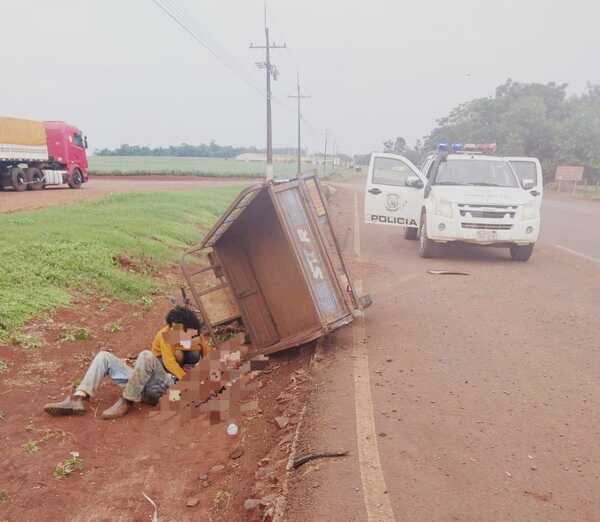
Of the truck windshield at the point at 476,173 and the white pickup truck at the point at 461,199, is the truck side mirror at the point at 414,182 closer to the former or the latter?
the white pickup truck at the point at 461,199

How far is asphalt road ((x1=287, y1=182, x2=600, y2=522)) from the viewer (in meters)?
3.12

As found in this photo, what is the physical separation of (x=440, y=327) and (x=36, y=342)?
4.35 meters

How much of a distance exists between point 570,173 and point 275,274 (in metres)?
33.7

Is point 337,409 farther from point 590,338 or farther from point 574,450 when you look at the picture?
point 590,338

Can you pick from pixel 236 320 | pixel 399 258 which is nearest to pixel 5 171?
pixel 399 258

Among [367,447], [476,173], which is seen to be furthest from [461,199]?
[367,447]

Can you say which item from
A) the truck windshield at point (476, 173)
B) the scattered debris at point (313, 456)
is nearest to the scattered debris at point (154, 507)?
the scattered debris at point (313, 456)

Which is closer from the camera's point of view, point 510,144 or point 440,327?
point 440,327

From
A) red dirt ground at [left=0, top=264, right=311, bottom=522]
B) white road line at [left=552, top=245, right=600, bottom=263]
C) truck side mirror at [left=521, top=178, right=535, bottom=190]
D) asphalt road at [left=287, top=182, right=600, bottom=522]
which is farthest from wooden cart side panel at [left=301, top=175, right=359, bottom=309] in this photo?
white road line at [left=552, top=245, right=600, bottom=263]

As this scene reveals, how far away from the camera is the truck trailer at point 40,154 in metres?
22.0

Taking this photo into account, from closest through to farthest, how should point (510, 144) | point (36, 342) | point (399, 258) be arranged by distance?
point (36, 342)
point (399, 258)
point (510, 144)

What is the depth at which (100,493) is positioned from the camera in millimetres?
3703

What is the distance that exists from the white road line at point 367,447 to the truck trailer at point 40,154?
2073cm

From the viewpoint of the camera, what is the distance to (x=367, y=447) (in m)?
3.66
